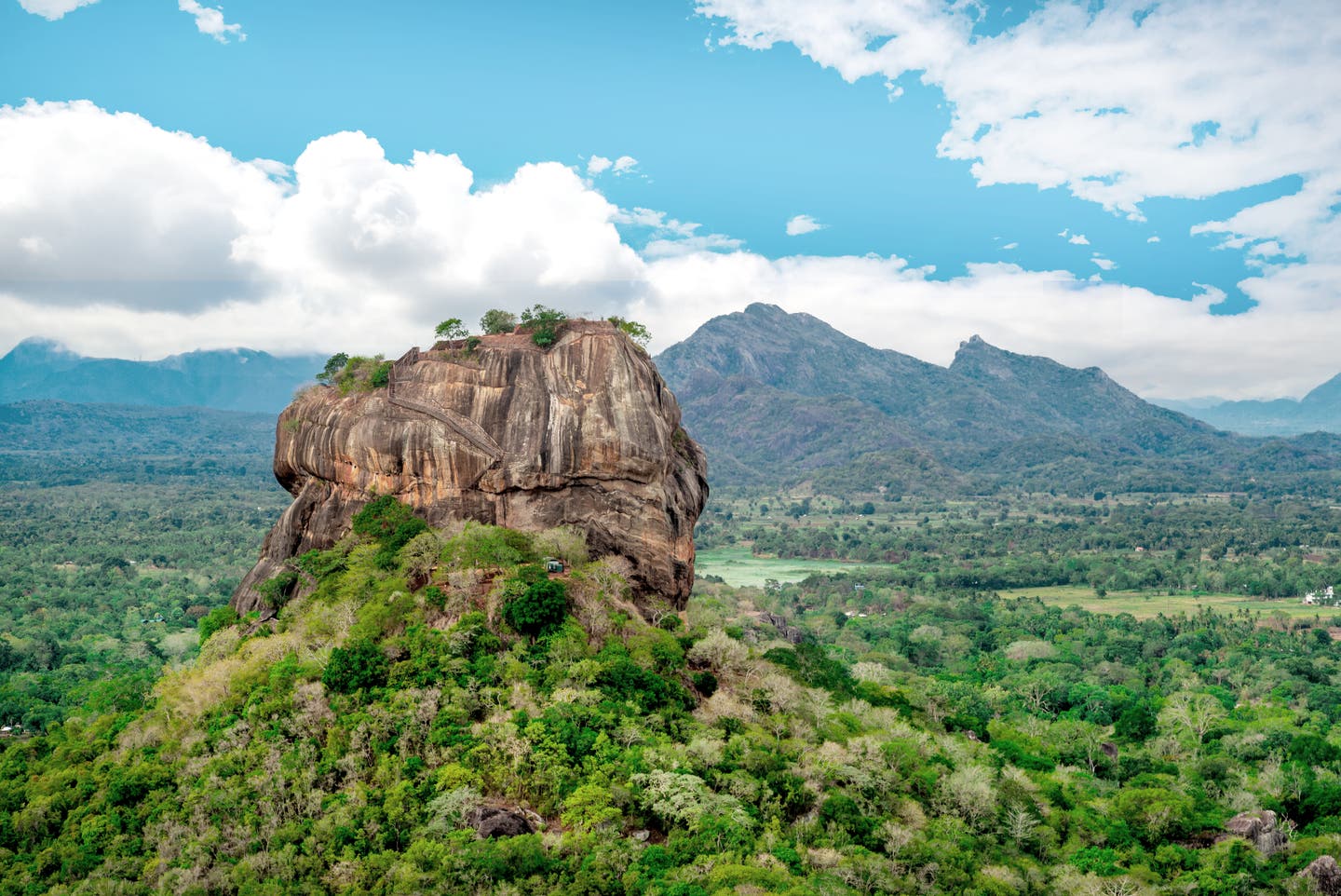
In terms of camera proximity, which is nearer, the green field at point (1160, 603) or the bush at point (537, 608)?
the bush at point (537, 608)

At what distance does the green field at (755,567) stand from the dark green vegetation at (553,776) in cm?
7448

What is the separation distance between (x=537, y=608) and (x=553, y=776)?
669 centimetres

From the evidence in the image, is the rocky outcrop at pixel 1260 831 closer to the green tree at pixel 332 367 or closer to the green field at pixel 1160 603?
the green tree at pixel 332 367

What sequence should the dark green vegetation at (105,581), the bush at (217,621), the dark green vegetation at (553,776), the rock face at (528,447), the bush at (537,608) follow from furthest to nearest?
the dark green vegetation at (105,581) < the bush at (217,621) < the rock face at (528,447) < the bush at (537,608) < the dark green vegetation at (553,776)

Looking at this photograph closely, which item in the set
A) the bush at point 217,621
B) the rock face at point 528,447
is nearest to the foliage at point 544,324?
the rock face at point 528,447

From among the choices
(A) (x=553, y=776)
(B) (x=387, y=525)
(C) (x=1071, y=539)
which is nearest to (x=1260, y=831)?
(A) (x=553, y=776)

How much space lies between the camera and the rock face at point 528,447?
35.2 metres

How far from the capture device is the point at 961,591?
102375 millimetres

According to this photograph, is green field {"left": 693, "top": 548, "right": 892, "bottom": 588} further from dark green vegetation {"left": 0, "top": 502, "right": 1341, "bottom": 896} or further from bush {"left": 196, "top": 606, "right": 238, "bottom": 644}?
dark green vegetation {"left": 0, "top": 502, "right": 1341, "bottom": 896}

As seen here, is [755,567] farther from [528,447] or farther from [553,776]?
[553,776]

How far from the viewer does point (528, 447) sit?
35219 mm

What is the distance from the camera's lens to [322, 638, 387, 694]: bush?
1111 inches

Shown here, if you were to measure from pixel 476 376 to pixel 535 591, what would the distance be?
10.1 meters

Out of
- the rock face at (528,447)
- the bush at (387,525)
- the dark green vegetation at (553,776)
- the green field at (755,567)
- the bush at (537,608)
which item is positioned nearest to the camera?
the dark green vegetation at (553,776)
